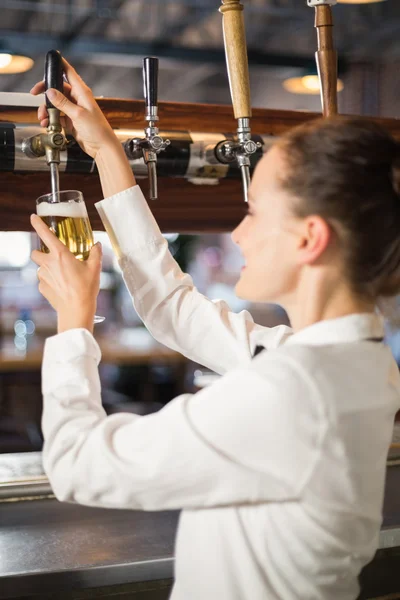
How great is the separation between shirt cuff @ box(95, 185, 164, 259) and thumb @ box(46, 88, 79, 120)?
0.16 meters

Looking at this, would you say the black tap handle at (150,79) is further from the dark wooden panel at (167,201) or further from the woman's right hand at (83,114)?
the dark wooden panel at (167,201)

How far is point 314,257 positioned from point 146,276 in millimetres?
453

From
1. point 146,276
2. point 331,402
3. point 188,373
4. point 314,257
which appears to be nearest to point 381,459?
point 331,402

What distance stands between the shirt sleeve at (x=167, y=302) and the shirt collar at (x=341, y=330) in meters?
0.35

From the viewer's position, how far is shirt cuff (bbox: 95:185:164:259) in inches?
51.1

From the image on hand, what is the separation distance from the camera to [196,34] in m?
6.22

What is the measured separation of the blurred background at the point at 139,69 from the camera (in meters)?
5.06

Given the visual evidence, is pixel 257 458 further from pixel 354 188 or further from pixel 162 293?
pixel 162 293

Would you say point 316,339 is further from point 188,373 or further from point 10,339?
point 10,339

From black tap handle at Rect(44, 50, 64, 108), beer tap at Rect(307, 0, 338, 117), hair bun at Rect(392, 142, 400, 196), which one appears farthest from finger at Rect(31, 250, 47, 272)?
beer tap at Rect(307, 0, 338, 117)

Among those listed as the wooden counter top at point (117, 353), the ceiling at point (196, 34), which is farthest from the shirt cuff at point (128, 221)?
the ceiling at point (196, 34)

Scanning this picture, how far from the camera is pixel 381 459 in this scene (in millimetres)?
952

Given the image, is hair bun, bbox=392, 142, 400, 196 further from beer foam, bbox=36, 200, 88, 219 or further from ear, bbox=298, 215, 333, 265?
beer foam, bbox=36, 200, 88, 219

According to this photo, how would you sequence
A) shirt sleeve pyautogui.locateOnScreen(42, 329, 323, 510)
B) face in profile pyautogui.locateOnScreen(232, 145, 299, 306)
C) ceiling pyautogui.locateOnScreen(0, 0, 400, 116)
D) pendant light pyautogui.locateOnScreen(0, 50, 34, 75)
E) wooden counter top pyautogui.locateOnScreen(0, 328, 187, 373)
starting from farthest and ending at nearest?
ceiling pyautogui.locateOnScreen(0, 0, 400, 116)
pendant light pyautogui.locateOnScreen(0, 50, 34, 75)
wooden counter top pyautogui.locateOnScreen(0, 328, 187, 373)
face in profile pyautogui.locateOnScreen(232, 145, 299, 306)
shirt sleeve pyautogui.locateOnScreen(42, 329, 323, 510)
